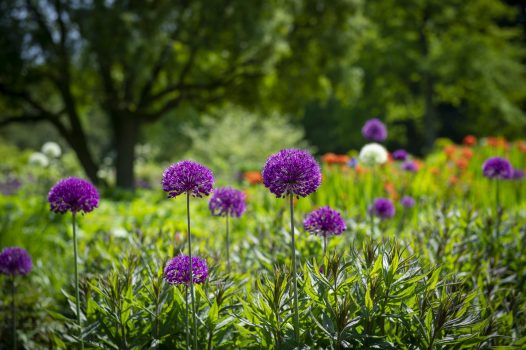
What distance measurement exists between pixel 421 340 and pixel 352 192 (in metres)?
3.75

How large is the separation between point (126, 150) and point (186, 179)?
35.8 feet

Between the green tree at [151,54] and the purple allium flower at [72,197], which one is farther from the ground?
the green tree at [151,54]

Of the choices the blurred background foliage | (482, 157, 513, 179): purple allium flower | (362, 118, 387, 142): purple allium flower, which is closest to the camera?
(482, 157, 513, 179): purple allium flower

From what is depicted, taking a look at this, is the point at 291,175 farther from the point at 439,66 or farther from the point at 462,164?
the point at 439,66

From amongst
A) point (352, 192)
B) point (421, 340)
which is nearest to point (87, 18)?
point (352, 192)

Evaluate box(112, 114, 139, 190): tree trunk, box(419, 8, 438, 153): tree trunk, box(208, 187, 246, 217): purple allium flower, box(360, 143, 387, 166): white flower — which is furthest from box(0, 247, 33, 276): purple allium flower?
box(419, 8, 438, 153): tree trunk

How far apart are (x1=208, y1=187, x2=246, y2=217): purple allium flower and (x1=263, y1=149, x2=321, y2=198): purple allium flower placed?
0.81m

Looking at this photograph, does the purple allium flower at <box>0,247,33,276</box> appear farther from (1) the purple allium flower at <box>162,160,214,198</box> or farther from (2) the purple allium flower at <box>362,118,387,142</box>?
(2) the purple allium flower at <box>362,118,387,142</box>

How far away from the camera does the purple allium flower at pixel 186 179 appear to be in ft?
5.37

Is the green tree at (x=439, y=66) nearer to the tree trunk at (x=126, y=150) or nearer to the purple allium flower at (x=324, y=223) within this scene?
the tree trunk at (x=126, y=150)

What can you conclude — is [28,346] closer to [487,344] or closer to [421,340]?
[421,340]

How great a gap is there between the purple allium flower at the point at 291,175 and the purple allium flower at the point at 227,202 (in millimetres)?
807

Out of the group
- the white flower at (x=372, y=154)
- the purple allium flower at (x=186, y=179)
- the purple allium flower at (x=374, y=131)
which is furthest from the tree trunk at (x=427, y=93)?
the purple allium flower at (x=186, y=179)

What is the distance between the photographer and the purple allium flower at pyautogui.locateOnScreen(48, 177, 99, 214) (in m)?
1.78
